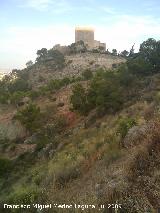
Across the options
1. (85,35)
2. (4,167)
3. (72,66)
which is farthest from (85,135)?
(85,35)

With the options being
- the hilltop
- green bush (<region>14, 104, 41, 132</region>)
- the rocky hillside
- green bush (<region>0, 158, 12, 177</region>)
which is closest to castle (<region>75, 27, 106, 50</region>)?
the hilltop

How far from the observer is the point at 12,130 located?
135 feet

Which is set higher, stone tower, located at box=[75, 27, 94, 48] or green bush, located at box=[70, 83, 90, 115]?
stone tower, located at box=[75, 27, 94, 48]

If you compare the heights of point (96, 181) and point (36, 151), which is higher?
point (96, 181)

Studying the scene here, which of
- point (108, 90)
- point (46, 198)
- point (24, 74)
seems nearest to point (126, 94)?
point (108, 90)

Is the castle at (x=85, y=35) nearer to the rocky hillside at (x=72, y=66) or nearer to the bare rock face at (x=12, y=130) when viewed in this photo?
the rocky hillside at (x=72, y=66)

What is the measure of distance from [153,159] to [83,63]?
2777 inches

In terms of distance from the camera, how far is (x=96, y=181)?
8.50 m

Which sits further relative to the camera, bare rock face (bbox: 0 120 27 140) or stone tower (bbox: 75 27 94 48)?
stone tower (bbox: 75 27 94 48)

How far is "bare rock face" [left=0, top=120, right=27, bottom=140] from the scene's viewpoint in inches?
1564

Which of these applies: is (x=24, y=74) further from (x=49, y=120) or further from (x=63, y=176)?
(x=63, y=176)

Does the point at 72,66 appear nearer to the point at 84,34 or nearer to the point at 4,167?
the point at 84,34

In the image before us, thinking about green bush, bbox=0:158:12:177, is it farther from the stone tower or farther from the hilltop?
the stone tower

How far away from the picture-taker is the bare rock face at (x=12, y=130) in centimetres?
3972
